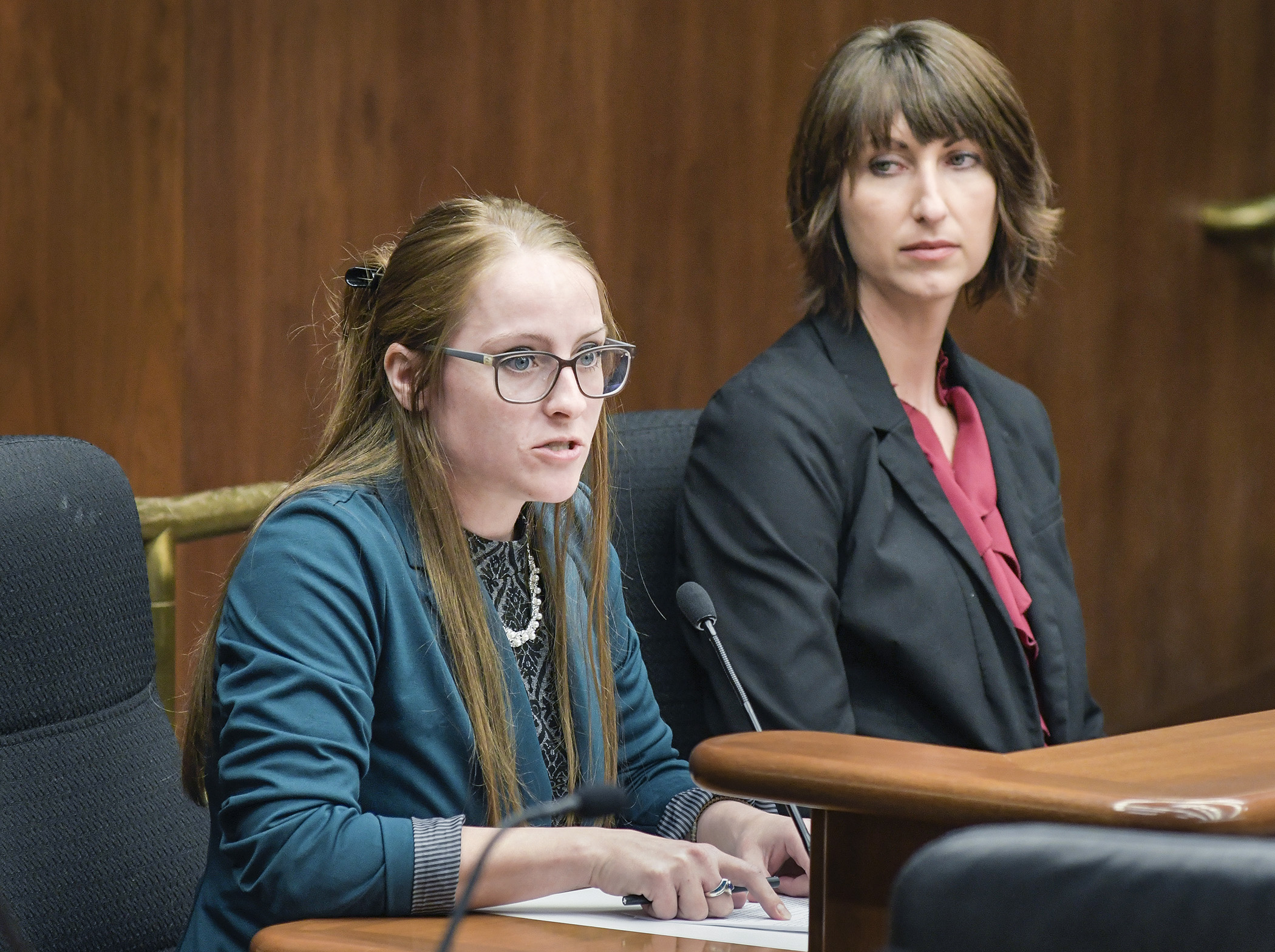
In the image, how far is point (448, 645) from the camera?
1207 mm

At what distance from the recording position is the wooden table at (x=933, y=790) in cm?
72

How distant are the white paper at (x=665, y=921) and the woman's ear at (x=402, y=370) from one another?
16.5 inches

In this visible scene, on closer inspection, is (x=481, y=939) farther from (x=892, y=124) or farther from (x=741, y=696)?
(x=892, y=124)

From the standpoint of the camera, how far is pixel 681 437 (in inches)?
69.8

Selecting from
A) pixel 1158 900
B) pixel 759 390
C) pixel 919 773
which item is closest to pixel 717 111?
pixel 759 390

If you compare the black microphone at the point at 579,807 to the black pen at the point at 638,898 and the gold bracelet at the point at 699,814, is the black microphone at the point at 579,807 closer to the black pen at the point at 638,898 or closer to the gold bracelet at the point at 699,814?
the black pen at the point at 638,898

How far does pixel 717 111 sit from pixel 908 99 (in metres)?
1.33

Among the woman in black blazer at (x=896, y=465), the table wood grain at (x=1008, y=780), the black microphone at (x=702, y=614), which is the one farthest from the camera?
the woman in black blazer at (x=896, y=465)

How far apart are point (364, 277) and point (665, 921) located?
60cm

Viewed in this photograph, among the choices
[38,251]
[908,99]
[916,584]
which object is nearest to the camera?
[916,584]

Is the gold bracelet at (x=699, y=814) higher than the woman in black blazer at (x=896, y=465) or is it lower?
lower

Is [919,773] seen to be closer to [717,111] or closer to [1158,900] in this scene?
[1158,900]

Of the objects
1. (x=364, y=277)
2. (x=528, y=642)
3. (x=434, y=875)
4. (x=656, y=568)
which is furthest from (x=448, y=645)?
(x=656, y=568)

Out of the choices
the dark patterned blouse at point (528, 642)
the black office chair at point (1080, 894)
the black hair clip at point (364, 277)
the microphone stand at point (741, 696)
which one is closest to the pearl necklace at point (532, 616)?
the dark patterned blouse at point (528, 642)
